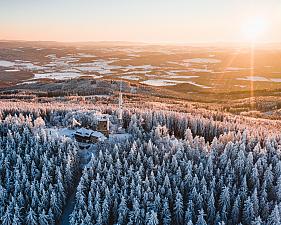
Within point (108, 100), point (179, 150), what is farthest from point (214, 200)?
point (108, 100)

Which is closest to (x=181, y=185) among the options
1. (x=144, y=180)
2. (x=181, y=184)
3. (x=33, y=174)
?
(x=181, y=184)

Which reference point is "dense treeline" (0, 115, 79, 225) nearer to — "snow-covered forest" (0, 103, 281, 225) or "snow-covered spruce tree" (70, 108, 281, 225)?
"snow-covered forest" (0, 103, 281, 225)

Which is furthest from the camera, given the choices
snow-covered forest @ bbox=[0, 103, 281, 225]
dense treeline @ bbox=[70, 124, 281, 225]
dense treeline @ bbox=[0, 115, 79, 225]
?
dense treeline @ bbox=[0, 115, 79, 225]

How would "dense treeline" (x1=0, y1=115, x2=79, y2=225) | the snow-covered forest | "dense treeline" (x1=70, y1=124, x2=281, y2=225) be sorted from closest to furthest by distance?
"dense treeline" (x1=70, y1=124, x2=281, y2=225) < the snow-covered forest < "dense treeline" (x1=0, y1=115, x2=79, y2=225)

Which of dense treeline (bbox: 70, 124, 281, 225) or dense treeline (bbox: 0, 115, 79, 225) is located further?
dense treeline (bbox: 0, 115, 79, 225)

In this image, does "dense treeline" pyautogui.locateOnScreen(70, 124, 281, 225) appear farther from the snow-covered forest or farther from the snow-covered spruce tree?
the snow-covered forest

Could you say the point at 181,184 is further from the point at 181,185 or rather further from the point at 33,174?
the point at 33,174

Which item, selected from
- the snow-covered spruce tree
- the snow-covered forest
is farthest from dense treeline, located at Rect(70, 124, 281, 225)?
the snow-covered forest
